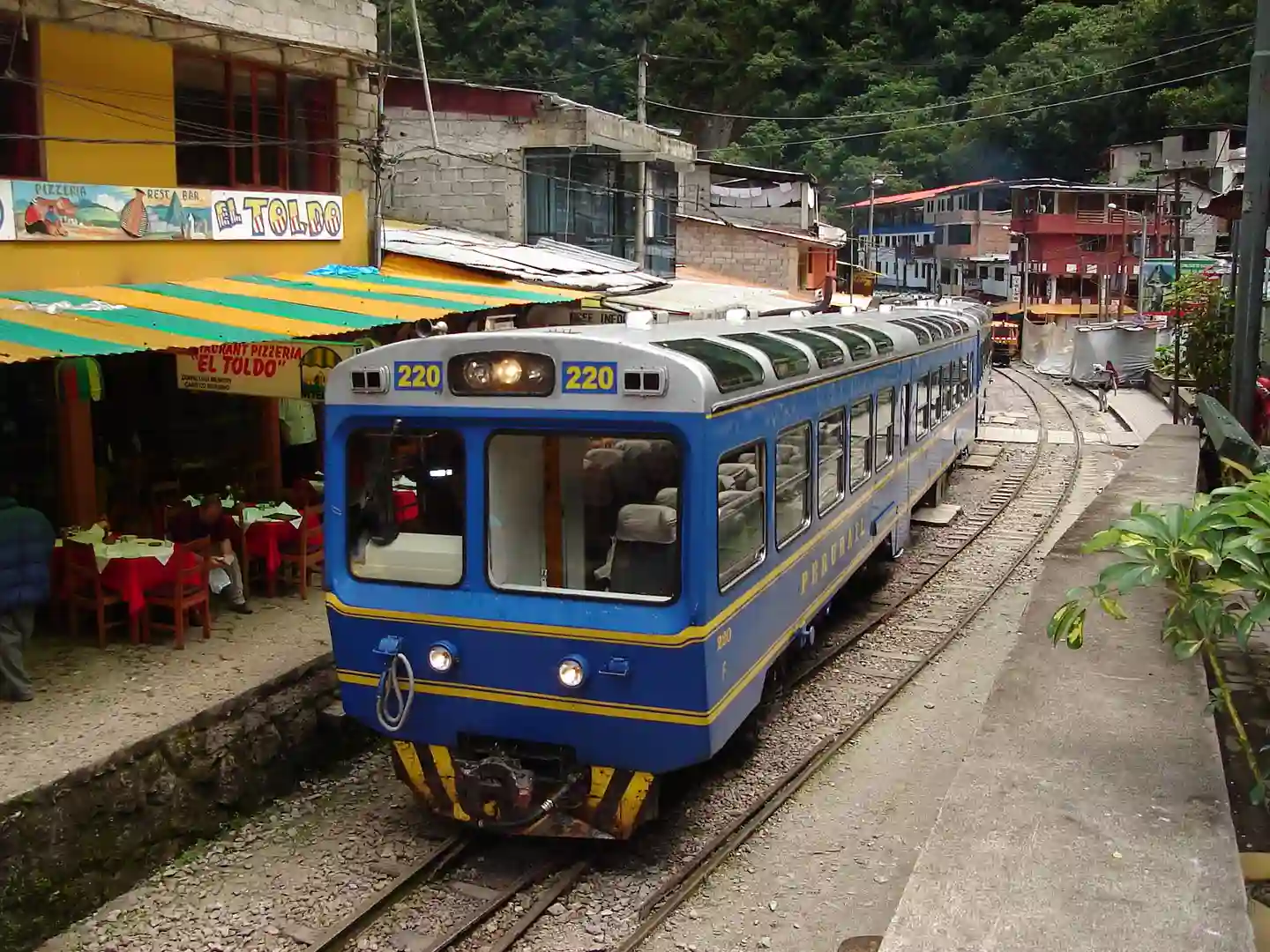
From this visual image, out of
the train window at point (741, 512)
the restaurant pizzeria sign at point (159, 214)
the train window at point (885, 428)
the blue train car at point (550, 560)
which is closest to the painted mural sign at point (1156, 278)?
the train window at point (885, 428)

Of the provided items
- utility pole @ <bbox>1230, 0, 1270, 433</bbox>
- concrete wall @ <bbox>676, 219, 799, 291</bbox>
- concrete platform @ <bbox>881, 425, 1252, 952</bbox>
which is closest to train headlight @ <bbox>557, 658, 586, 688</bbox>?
concrete platform @ <bbox>881, 425, 1252, 952</bbox>

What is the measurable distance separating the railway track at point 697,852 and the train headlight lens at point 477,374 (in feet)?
8.33

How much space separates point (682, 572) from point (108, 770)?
3352mm

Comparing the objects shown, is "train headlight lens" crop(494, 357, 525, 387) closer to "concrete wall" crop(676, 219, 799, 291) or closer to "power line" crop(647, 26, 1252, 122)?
"concrete wall" crop(676, 219, 799, 291)

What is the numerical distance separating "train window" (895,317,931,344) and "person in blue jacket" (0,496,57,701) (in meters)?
7.75

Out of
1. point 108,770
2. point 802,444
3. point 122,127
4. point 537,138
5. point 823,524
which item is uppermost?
point 537,138

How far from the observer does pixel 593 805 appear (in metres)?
5.90

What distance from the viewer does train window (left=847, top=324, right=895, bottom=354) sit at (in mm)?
9547

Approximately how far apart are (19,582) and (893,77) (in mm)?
50705

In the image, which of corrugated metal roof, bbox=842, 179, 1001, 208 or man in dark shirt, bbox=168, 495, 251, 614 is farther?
corrugated metal roof, bbox=842, 179, 1001, 208

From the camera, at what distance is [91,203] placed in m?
→ 9.52

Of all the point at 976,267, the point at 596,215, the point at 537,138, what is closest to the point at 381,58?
the point at 537,138

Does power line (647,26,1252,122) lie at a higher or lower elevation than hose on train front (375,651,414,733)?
higher

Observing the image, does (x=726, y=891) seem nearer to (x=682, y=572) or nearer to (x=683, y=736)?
(x=683, y=736)
